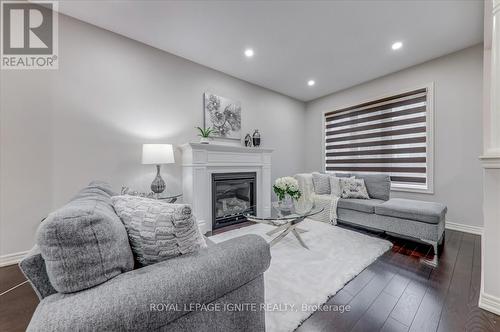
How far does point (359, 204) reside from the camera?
118 inches

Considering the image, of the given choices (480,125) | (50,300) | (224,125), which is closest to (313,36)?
(224,125)

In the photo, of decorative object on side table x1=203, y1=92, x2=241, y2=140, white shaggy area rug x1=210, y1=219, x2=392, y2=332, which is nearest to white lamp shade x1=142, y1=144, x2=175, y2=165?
decorative object on side table x1=203, y1=92, x2=241, y2=140

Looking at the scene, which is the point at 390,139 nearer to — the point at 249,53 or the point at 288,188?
the point at 288,188

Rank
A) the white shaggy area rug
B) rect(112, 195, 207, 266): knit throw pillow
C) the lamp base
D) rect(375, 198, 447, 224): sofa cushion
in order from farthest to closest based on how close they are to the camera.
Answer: the lamp base, rect(375, 198, 447, 224): sofa cushion, the white shaggy area rug, rect(112, 195, 207, 266): knit throw pillow

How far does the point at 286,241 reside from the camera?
8.46ft

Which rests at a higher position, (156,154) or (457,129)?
(457,129)

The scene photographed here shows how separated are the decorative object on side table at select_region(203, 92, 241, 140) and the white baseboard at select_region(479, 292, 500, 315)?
11.4ft

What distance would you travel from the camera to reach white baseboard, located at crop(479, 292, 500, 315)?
139 centimetres

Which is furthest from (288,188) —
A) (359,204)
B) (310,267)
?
(359,204)

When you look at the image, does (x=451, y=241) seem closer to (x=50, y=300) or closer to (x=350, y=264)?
(x=350, y=264)

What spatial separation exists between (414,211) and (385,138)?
1829 millimetres

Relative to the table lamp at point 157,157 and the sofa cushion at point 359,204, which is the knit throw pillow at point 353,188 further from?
the table lamp at point 157,157

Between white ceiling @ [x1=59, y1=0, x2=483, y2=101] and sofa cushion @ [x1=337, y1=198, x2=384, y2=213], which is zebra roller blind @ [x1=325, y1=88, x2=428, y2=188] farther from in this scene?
sofa cushion @ [x1=337, y1=198, x2=384, y2=213]

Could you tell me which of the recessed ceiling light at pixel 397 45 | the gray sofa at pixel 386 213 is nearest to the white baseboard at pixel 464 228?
the gray sofa at pixel 386 213
